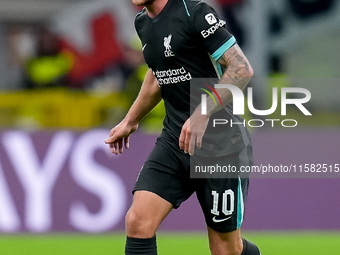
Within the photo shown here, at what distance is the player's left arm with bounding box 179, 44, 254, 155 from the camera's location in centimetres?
350

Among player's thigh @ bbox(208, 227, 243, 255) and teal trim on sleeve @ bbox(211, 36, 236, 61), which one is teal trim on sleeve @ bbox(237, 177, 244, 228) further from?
teal trim on sleeve @ bbox(211, 36, 236, 61)

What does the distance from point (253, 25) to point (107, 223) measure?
4.75 m

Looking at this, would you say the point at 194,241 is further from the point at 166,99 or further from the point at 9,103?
the point at 9,103

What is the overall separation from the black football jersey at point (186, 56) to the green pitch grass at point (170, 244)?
225 centimetres

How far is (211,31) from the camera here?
356cm

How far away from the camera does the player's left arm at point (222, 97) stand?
138 inches

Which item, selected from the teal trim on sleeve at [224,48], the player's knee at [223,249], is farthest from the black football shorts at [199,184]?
the teal trim on sleeve at [224,48]

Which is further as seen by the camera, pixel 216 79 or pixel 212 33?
pixel 216 79

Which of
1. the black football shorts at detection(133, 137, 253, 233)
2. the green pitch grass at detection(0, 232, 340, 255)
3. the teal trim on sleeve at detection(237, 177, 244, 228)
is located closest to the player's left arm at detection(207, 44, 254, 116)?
the black football shorts at detection(133, 137, 253, 233)

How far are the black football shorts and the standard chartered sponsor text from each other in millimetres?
378

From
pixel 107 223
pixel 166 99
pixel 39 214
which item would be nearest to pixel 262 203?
pixel 107 223

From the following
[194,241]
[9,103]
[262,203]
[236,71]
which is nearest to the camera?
[236,71]

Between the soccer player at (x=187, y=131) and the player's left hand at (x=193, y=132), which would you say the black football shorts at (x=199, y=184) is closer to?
the soccer player at (x=187, y=131)

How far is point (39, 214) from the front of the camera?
673cm
